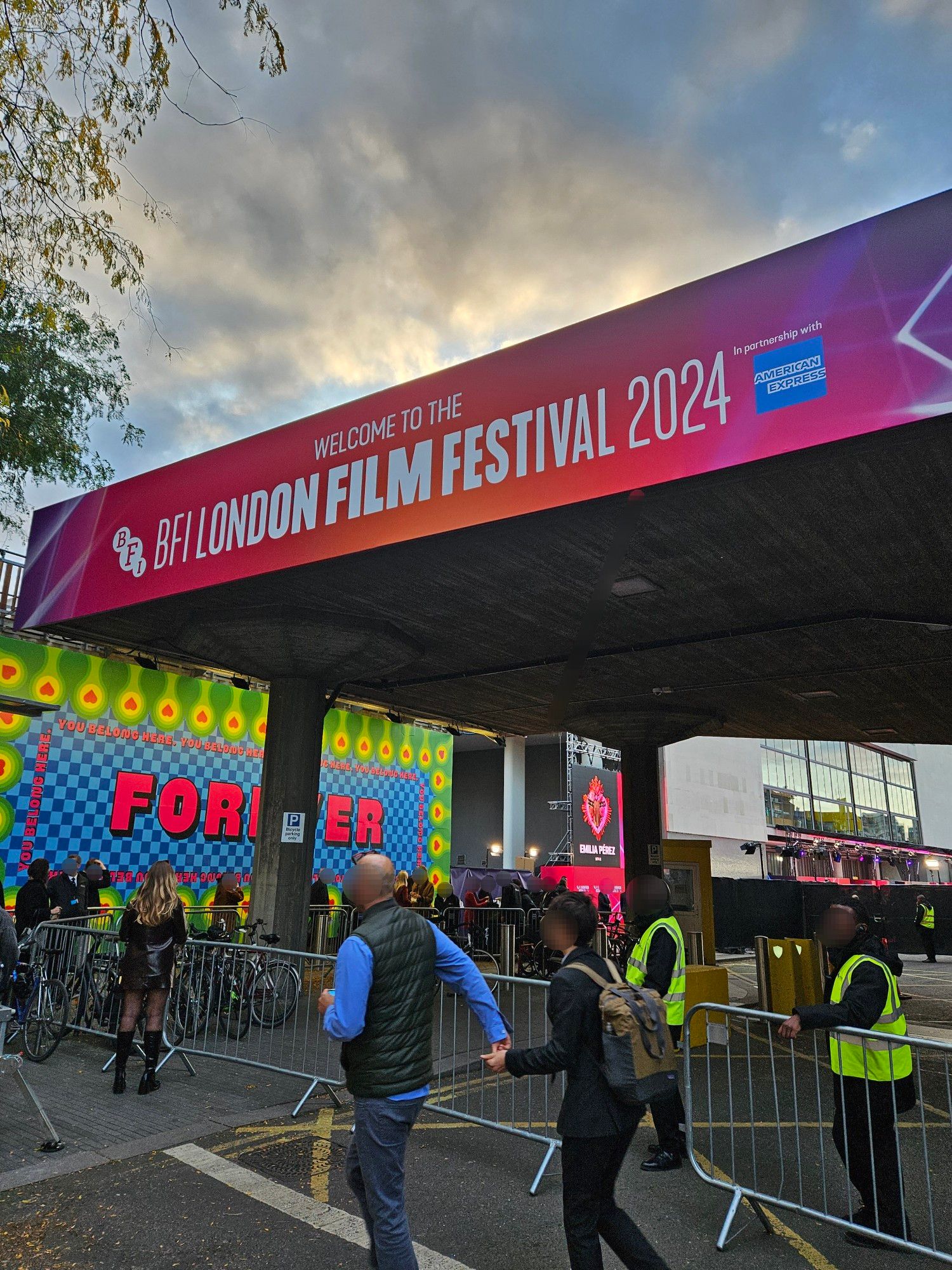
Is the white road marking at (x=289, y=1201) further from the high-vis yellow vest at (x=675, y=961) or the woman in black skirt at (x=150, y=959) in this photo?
the high-vis yellow vest at (x=675, y=961)

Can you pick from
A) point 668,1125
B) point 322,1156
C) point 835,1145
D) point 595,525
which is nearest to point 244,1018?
point 322,1156

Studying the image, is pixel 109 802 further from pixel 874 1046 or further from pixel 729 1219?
pixel 874 1046

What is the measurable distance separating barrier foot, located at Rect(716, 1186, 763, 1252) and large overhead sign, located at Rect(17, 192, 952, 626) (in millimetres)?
4602

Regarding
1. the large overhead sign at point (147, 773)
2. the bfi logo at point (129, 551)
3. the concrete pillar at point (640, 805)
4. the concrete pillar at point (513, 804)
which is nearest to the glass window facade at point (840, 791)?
the concrete pillar at point (513, 804)

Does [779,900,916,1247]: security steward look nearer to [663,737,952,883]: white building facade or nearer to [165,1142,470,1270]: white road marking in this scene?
[165,1142,470,1270]: white road marking

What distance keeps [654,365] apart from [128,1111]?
22.4 ft

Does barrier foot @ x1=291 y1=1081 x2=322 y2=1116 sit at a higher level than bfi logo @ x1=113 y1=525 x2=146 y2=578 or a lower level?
lower

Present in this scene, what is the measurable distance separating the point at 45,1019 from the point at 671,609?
314 inches

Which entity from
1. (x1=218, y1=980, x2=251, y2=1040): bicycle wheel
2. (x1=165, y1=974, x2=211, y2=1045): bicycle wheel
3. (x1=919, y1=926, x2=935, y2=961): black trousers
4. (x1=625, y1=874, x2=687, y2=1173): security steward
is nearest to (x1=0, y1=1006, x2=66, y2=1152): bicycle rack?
(x1=165, y1=974, x2=211, y2=1045): bicycle wheel

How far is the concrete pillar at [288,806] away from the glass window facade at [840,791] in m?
29.8

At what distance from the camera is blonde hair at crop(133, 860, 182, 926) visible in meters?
6.81

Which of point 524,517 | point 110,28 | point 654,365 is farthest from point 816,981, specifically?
point 110,28

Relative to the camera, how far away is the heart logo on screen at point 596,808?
100 feet

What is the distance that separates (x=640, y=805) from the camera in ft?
59.8
